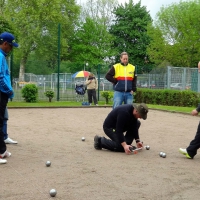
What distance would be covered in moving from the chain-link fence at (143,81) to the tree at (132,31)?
3413 centimetres

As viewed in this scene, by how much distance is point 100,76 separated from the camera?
25234 mm

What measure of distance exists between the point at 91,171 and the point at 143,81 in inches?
780

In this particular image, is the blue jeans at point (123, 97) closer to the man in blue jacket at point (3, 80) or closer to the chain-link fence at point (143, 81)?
the man in blue jacket at point (3, 80)

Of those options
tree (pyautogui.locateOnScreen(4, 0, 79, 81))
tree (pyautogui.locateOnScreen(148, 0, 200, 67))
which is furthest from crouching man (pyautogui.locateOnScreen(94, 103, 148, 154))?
tree (pyautogui.locateOnScreen(148, 0, 200, 67))

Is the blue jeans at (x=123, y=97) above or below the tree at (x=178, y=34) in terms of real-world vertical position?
below

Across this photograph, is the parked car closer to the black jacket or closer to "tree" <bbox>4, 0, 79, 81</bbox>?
the black jacket

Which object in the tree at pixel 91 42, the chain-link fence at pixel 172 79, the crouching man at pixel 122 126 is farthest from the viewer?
the tree at pixel 91 42

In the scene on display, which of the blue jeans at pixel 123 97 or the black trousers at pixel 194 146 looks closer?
the black trousers at pixel 194 146

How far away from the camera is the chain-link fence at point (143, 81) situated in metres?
22.9

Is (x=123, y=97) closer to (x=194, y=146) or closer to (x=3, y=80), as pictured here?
(x=194, y=146)

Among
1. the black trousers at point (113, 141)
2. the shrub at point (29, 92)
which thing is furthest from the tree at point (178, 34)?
the black trousers at point (113, 141)

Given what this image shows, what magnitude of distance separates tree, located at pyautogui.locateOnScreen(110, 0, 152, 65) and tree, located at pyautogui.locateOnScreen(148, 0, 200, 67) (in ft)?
48.0

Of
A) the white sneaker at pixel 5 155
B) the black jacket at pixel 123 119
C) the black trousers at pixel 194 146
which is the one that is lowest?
the white sneaker at pixel 5 155

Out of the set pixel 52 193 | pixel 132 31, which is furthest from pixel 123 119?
pixel 132 31
